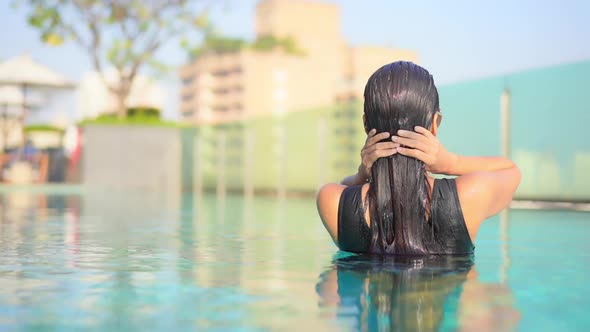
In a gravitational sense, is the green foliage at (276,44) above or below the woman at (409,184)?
above

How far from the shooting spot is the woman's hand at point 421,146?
307 centimetres

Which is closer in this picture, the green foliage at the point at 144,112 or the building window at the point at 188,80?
the green foliage at the point at 144,112

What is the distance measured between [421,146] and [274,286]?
2.65 feet

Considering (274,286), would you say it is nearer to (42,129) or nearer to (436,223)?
(436,223)

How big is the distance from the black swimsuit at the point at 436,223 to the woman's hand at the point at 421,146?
13cm

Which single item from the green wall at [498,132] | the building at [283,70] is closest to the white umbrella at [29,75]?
the green wall at [498,132]

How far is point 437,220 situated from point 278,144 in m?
14.1

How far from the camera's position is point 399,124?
10.2 feet

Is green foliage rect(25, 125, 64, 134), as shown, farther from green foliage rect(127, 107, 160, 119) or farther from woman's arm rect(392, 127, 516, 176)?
woman's arm rect(392, 127, 516, 176)

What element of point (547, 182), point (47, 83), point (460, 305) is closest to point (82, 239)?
point (460, 305)

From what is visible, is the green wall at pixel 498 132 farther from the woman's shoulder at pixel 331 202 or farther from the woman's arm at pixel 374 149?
the woman's arm at pixel 374 149

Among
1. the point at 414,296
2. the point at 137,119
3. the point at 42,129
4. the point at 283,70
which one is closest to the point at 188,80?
the point at 283,70

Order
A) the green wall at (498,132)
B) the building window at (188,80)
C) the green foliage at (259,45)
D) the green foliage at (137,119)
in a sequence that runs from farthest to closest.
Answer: the building window at (188,80) → the green foliage at (259,45) → the green foliage at (137,119) → the green wall at (498,132)

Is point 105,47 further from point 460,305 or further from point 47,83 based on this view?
point 460,305
